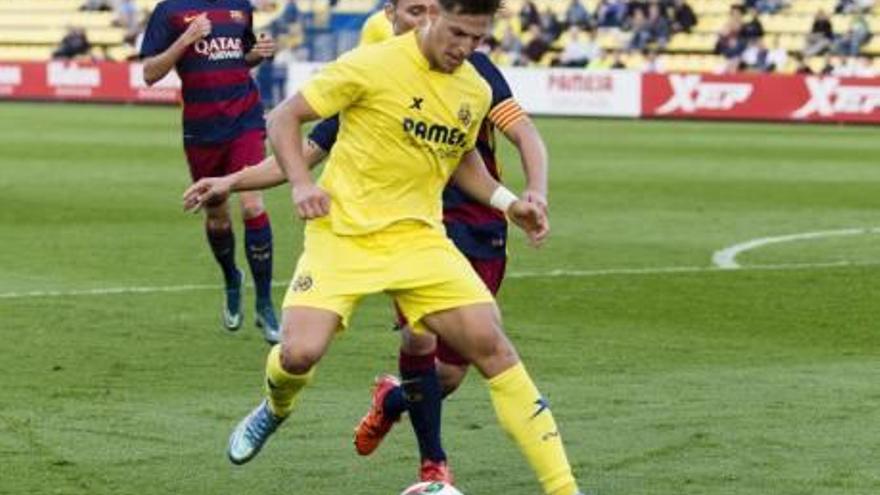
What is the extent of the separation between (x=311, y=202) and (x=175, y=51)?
5.63 metres

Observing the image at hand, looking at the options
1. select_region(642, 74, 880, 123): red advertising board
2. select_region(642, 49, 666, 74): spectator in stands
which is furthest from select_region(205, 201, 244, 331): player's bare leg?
select_region(642, 49, 666, 74): spectator in stands

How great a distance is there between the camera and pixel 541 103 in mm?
41281

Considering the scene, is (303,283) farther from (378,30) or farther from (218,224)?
(218,224)

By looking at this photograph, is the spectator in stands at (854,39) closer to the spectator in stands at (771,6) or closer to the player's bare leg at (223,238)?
the spectator in stands at (771,6)

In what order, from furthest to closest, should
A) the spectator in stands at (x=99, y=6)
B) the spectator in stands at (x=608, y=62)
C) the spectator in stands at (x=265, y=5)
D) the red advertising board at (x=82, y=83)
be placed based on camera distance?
the spectator in stands at (x=99, y=6), the spectator in stands at (x=265, y=5), the red advertising board at (x=82, y=83), the spectator in stands at (x=608, y=62)

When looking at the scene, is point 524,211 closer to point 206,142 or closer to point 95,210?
point 206,142

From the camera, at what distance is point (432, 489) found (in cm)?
752

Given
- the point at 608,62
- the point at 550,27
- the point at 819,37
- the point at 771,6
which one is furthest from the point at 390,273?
the point at 550,27

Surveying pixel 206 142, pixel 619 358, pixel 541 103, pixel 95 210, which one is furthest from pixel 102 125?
pixel 619 358

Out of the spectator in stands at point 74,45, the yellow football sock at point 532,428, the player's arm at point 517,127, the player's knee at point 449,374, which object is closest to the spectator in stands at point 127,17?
the spectator in stands at point 74,45

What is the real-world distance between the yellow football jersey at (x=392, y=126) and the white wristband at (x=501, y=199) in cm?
27

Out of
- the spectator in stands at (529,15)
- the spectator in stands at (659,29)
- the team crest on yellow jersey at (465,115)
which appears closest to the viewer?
the team crest on yellow jersey at (465,115)

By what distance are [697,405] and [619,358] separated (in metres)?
1.59

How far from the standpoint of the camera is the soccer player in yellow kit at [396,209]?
7141 millimetres
